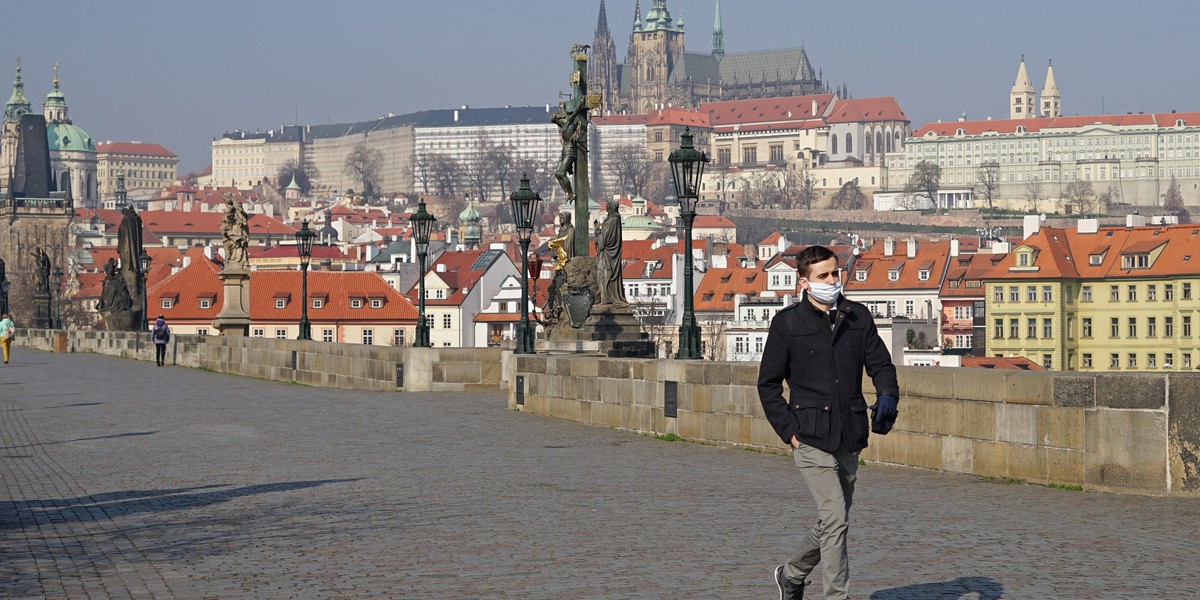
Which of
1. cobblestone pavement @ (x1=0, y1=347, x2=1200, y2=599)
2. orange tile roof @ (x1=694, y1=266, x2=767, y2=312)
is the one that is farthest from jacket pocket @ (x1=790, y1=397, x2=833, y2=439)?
orange tile roof @ (x1=694, y1=266, x2=767, y2=312)

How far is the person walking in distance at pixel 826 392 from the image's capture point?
312 inches

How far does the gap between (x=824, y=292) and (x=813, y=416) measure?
53 centimetres

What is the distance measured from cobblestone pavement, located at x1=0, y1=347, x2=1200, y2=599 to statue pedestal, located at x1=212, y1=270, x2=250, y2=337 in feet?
68.3

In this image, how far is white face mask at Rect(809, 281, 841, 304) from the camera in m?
7.92

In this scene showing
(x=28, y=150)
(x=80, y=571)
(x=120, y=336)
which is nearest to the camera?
(x=80, y=571)

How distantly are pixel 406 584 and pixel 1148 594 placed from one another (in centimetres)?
345

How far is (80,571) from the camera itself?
30.5ft

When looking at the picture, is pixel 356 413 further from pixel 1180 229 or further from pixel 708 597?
pixel 1180 229

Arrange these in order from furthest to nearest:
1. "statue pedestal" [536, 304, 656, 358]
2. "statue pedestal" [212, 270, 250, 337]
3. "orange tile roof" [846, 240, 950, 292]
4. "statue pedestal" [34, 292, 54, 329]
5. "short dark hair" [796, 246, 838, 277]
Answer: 1. "orange tile roof" [846, 240, 950, 292]
2. "statue pedestal" [34, 292, 54, 329]
3. "statue pedestal" [212, 270, 250, 337]
4. "statue pedestal" [536, 304, 656, 358]
5. "short dark hair" [796, 246, 838, 277]

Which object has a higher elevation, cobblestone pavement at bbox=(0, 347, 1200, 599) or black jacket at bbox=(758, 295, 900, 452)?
black jacket at bbox=(758, 295, 900, 452)

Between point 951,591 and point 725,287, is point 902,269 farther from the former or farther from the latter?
point 951,591

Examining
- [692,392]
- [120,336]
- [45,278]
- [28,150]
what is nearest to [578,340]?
[692,392]

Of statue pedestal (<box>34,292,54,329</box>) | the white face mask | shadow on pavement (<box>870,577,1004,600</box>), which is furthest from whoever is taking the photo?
statue pedestal (<box>34,292,54,329</box>)

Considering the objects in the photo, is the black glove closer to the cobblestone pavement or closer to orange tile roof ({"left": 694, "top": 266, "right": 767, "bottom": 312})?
the cobblestone pavement
